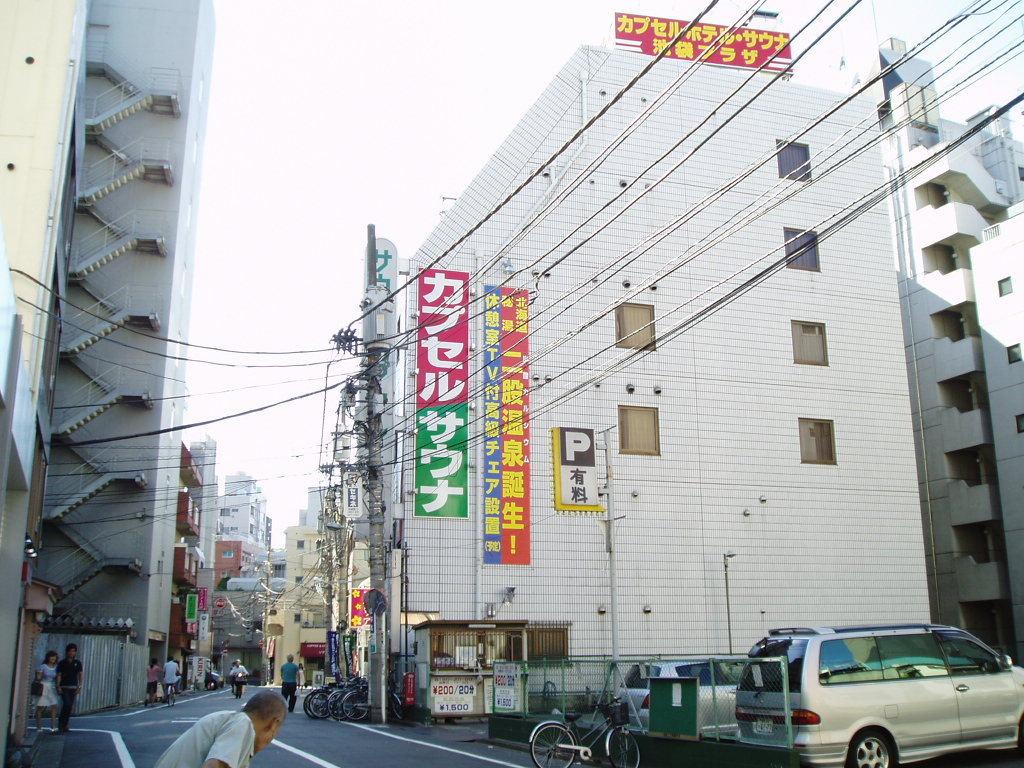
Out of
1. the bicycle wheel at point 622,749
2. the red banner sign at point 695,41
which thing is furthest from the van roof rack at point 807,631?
the red banner sign at point 695,41

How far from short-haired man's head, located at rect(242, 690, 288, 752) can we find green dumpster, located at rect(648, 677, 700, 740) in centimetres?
805

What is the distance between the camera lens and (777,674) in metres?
11.2

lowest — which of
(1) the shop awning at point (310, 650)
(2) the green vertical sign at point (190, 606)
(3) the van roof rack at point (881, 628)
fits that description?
(1) the shop awning at point (310, 650)

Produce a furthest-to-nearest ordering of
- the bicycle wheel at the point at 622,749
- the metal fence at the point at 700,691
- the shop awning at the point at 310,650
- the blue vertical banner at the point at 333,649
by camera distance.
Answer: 1. the shop awning at the point at 310,650
2. the blue vertical banner at the point at 333,649
3. the bicycle wheel at the point at 622,749
4. the metal fence at the point at 700,691

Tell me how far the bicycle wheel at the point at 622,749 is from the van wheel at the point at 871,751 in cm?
279

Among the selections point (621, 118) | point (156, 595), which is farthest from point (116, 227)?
point (621, 118)

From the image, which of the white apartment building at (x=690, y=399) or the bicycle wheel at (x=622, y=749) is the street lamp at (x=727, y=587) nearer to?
the white apartment building at (x=690, y=399)

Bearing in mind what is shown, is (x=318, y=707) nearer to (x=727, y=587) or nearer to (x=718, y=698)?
(x=727, y=587)

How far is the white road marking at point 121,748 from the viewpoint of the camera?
13352 millimetres

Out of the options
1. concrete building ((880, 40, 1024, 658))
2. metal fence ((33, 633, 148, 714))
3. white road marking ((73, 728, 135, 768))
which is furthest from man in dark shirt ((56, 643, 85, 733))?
concrete building ((880, 40, 1024, 658))

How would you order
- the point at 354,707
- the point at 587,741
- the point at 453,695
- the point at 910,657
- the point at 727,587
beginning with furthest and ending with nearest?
the point at 727,587, the point at 354,707, the point at 453,695, the point at 587,741, the point at 910,657

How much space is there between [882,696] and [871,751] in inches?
25.2

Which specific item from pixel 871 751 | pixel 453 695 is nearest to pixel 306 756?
pixel 453 695

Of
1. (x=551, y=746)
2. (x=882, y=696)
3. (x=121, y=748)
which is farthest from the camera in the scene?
(x=121, y=748)
